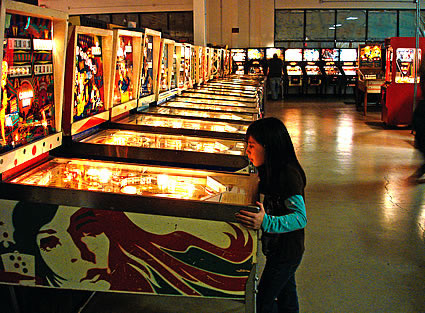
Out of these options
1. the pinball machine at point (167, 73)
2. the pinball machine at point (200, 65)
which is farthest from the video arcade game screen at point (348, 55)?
the pinball machine at point (167, 73)

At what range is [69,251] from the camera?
2117 millimetres

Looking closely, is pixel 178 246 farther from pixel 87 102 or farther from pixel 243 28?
pixel 243 28

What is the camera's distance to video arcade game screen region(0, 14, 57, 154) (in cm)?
205

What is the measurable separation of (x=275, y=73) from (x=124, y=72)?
1302cm

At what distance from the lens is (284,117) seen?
12.1 meters

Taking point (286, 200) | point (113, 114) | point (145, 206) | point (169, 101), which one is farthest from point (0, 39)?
point (169, 101)

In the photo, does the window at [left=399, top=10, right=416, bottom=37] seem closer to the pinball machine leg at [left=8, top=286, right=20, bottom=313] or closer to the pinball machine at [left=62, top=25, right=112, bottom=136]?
the pinball machine at [left=62, top=25, right=112, bottom=136]

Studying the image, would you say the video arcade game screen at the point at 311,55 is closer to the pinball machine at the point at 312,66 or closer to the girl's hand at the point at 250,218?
the pinball machine at the point at 312,66

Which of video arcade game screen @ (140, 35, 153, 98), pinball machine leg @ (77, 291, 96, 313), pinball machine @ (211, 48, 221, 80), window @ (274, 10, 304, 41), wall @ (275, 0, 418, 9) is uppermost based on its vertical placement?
wall @ (275, 0, 418, 9)

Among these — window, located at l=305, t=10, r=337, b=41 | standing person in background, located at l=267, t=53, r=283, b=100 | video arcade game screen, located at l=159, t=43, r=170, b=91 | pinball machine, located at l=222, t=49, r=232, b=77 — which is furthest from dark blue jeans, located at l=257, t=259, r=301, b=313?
window, located at l=305, t=10, r=337, b=41

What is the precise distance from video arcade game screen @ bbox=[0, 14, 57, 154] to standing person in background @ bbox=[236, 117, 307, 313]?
100cm

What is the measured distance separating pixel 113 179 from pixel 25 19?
832 millimetres

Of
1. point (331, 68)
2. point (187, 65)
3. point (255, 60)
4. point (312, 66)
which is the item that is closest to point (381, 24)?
point (331, 68)

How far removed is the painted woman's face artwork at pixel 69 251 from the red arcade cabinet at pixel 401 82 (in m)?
8.97
